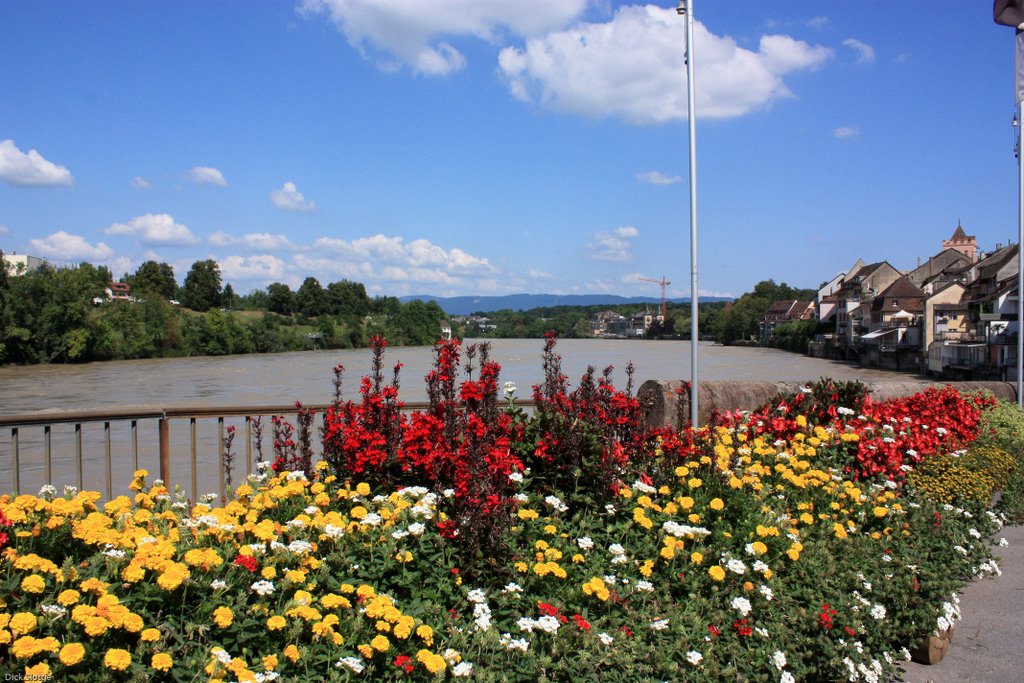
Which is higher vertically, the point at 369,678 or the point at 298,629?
the point at 298,629

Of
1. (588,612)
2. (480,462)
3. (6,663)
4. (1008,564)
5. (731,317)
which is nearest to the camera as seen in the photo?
(6,663)

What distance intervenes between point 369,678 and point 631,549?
68.6 inches

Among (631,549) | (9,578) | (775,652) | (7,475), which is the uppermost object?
(9,578)

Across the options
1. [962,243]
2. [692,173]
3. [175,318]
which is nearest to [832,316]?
[962,243]

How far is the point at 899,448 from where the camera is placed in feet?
24.2

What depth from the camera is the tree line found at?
54.3m

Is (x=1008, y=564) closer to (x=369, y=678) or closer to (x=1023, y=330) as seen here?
(x=369, y=678)

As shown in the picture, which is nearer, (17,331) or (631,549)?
(631,549)

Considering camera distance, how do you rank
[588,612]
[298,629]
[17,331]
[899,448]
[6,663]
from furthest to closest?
[17,331] < [899,448] < [588,612] < [298,629] < [6,663]

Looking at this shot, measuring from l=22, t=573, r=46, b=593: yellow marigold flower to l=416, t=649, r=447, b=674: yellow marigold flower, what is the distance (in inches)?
57.8

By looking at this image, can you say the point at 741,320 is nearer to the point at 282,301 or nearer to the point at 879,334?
the point at 879,334

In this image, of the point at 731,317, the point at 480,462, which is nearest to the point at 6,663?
the point at 480,462

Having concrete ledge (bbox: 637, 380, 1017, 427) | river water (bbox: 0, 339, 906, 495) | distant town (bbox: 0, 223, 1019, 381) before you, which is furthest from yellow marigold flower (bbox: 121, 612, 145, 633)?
distant town (bbox: 0, 223, 1019, 381)

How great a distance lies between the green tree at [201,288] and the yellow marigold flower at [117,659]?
369 feet
